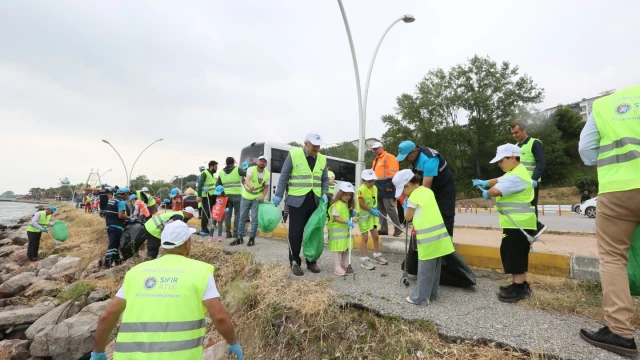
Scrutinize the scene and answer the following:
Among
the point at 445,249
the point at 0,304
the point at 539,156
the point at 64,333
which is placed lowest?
the point at 0,304

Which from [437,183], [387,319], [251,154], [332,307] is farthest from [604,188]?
[251,154]

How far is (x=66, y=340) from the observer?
4863 millimetres

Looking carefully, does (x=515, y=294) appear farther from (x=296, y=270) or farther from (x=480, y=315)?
(x=296, y=270)

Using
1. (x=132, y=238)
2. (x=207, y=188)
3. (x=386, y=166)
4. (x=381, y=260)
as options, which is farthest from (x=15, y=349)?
(x=386, y=166)

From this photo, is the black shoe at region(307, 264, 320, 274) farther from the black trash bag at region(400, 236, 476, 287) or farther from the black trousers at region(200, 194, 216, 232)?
the black trousers at region(200, 194, 216, 232)

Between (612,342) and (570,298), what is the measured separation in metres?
1.00

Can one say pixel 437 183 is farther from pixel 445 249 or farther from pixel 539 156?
pixel 539 156

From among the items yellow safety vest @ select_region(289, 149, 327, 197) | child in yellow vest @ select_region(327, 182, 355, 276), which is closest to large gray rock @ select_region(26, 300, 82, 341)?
yellow safety vest @ select_region(289, 149, 327, 197)

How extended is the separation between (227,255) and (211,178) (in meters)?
2.71

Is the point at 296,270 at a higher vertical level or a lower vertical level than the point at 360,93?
lower

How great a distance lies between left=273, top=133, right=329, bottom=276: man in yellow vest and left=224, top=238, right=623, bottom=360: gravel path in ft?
1.57

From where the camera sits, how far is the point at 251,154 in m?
14.1

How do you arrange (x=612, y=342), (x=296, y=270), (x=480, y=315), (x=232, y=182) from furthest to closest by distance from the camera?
(x=232, y=182)
(x=296, y=270)
(x=480, y=315)
(x=612, y=342)

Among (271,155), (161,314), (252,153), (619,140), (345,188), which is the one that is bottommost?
(161,314)
